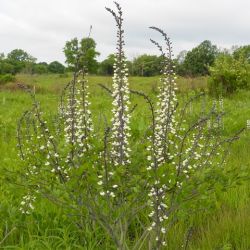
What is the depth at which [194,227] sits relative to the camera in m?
4.17

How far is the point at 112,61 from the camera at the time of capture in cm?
6222

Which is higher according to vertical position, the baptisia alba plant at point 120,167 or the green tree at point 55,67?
the green tree at point 55,67

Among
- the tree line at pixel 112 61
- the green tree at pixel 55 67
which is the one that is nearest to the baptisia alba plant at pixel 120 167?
the tree line at pixel 112 61

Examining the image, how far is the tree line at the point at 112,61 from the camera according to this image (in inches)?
123

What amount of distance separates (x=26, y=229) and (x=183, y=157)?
2.06 metres

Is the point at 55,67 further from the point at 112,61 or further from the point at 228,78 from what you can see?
the point at 228,78

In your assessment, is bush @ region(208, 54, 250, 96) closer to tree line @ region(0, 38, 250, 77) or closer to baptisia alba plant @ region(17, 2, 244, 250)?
tree line @ region(0, 38, 250, 77)

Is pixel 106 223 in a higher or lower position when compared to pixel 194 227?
higher

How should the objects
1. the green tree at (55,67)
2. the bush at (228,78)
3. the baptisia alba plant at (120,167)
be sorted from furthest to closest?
the green tree at (55,67)
the bush at (228,78)
the baptisia alba plant at (120,167)

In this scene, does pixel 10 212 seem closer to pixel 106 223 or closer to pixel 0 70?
pixel 106 223

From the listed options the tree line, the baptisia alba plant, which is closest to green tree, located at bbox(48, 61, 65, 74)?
the tree line

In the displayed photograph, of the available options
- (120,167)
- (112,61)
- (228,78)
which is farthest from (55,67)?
(120,167)

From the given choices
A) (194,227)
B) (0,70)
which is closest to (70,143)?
(194,227)

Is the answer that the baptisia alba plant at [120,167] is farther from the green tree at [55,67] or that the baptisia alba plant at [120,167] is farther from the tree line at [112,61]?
the green tree at [55,67]
